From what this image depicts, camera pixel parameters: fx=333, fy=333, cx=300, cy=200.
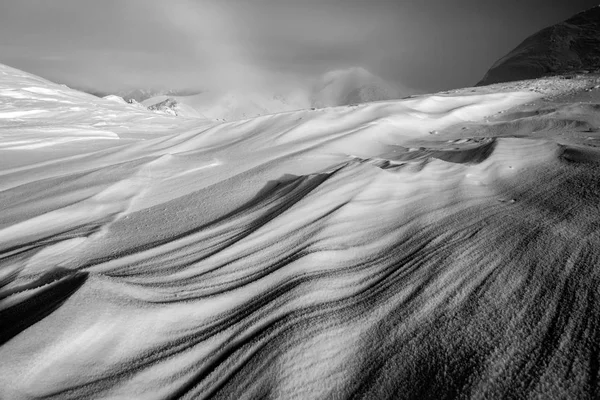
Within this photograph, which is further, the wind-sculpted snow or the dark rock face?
the dark rock face

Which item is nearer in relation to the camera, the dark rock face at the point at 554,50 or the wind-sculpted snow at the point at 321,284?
the wind-sculpted snow at the point at 321,284

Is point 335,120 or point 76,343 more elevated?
point 335,120

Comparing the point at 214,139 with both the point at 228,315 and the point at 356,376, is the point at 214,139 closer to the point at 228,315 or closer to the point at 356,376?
the point at 228,315

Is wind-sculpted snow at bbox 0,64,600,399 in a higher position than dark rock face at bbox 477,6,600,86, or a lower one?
lower

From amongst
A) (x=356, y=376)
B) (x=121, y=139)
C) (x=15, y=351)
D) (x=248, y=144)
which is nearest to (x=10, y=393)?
(x=15, y=351)

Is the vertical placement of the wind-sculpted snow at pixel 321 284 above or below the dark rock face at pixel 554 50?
below
